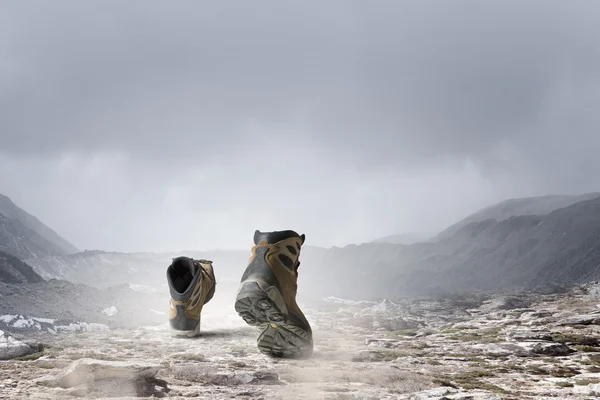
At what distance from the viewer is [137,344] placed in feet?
43.4

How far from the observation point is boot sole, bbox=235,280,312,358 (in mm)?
8531

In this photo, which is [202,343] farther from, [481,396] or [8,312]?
[8,312]

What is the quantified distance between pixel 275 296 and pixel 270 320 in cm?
60

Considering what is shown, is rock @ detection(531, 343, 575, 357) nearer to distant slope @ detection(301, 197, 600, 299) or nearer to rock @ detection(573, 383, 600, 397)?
rock @ detection(573, 383, 600, 397)

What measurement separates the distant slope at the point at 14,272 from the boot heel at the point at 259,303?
127 ft

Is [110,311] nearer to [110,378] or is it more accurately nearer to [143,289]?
[143,289]

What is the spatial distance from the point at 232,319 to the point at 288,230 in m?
10.2

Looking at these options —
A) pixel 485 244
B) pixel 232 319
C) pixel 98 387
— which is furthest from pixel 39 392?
pixel 485 244

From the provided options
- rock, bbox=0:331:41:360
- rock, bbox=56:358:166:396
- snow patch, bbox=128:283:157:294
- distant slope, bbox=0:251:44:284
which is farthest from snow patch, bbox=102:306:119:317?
rock, bbox=56:358:166:396

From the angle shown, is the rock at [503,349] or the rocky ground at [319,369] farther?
the rock at [503,349]

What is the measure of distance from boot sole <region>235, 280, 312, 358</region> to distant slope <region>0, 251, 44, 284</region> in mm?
38277

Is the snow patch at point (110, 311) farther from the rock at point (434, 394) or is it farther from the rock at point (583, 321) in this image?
the rock at point (434, 394)

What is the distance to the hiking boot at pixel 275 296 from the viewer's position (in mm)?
8609

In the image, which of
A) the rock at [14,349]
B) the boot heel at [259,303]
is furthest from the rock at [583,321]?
the rock at [14,349]
